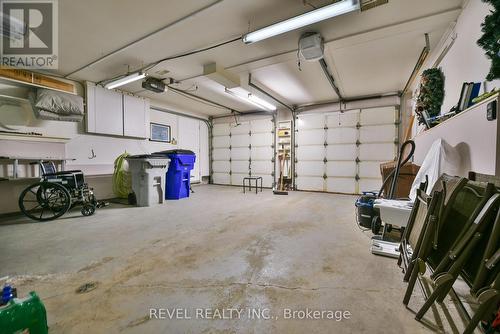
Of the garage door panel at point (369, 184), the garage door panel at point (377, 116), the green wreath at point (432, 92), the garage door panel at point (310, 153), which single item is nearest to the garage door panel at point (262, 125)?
the garage door panel at point (310, 153)

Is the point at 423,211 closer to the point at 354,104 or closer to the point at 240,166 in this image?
the point at 354,104

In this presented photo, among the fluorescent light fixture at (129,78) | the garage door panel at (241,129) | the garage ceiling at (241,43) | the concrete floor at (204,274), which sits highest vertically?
the garage ceiling at (241,43)

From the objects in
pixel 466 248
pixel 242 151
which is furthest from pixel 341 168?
pixel 466 248

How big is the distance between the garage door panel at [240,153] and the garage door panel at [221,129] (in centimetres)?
84

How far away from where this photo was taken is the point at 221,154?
8.90m

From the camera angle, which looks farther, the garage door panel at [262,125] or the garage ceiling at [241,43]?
the garage door panel at [262,125]

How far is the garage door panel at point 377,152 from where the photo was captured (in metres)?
6.08

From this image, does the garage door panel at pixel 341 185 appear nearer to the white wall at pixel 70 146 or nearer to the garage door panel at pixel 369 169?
the garage door panel at pixel 369 169

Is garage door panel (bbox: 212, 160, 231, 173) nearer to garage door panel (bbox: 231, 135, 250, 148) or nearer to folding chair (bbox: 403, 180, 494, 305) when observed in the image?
garage door panel (bbox: 231, 135, 250, 148)

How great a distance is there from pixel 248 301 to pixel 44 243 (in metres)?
2.91

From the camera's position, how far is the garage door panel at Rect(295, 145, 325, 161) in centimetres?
699

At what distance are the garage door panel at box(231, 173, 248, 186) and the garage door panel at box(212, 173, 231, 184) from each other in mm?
196

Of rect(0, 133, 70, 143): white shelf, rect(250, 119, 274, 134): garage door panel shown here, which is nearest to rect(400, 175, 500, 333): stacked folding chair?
rect(0, 133, 70, 143): white shelf

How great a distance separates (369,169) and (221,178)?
5.66m
